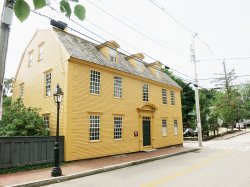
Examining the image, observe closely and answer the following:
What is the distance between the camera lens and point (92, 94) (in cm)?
1583

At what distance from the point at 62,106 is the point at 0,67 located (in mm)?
9630

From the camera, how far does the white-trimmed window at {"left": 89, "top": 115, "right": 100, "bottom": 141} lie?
15.4 metres

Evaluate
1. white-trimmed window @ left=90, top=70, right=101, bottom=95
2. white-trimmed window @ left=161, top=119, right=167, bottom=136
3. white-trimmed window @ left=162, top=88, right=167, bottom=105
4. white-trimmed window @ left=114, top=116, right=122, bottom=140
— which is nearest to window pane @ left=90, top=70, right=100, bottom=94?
white-trimmed window @ left=90, top=70, right=101, bottom=95

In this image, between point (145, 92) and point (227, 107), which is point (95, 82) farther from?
point (227, 107)

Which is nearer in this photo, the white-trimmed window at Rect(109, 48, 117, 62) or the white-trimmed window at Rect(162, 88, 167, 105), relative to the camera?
the white-trimmed window at Rect(109, 48, 117, 62)

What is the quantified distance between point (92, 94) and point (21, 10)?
13.9m

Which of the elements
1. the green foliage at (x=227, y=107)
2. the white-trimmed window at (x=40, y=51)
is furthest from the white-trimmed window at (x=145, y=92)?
the green foliage at (x=227, y=107)

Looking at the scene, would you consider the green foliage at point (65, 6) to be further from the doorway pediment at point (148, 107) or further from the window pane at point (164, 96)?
the window pane at point (164, 96)

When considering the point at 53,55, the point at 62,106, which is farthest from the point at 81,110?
the point at 53,55

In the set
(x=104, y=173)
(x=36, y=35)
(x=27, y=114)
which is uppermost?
(x=36, y=35)

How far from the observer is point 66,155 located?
44.2 ft

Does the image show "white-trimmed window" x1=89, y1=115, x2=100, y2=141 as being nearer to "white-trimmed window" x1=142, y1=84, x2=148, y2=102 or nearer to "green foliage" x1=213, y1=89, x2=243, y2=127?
"white-trimmed window" x1=142, y1=84, x2=148, y2=102

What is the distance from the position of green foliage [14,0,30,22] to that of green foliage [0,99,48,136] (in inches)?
481

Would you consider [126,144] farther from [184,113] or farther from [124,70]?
[184,113]
